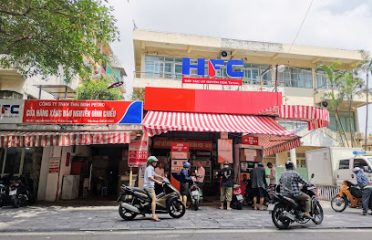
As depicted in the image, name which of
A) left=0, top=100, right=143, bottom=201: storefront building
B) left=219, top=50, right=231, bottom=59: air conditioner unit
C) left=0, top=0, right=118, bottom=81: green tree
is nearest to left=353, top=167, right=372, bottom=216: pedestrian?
left=0, top=100, right=143, bottom=201: storefront building

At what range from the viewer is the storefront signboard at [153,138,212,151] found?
13.3 m

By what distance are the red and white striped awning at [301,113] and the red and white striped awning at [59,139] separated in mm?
5724

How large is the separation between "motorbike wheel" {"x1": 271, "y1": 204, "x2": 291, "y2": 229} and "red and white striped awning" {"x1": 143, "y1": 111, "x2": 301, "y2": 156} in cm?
390

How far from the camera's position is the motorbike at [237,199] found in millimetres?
10680

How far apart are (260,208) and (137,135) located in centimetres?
483

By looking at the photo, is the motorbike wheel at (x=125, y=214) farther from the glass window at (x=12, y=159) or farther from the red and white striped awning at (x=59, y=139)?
the glass window at (x=12, y=159)

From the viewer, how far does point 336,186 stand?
47.9 ft

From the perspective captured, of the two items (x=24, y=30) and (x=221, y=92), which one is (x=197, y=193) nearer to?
(x=221, y=92)

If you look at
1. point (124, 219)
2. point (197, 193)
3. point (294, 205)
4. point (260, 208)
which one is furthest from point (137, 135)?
point (294, 205)

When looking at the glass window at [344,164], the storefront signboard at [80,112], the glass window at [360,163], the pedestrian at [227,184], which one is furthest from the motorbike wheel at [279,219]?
→ the glass window at [344,164]

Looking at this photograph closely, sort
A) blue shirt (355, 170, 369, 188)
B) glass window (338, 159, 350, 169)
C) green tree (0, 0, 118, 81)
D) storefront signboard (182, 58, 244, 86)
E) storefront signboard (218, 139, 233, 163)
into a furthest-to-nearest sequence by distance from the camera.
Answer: glass window (338, 159, 350, 169), storefront signboard (182, 58, 244, 86), storefront signboard (218, 139, 233, 163), blue shirt (355, 170, 369, 188), green tree (0, 0, 118, 81)

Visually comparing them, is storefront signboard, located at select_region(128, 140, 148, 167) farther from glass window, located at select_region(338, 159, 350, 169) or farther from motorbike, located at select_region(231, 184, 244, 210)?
glass window, located at select_region(338, 159, 350, 169)

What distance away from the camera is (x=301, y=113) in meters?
11.8

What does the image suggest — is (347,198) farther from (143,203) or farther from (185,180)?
(143,203)
